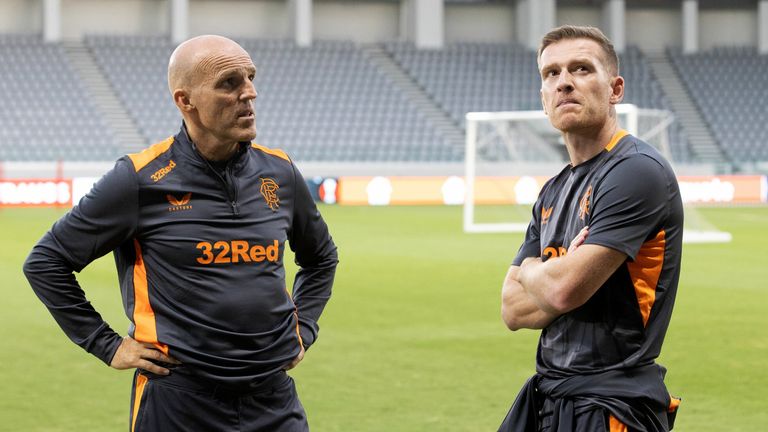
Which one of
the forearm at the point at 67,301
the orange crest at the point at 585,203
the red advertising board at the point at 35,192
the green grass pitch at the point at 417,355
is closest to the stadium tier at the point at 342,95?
the red advertising board at the point at 35,192

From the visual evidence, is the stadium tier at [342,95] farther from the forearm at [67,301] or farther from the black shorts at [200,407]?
the black shorts at [200,407]

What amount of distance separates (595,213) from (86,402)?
201 inches

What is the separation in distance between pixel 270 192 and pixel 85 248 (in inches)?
23.7

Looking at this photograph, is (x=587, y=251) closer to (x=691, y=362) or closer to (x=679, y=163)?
(x=691, y=362)

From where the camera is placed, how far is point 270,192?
3756 mm

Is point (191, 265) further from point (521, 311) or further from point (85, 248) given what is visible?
point (521, 311)

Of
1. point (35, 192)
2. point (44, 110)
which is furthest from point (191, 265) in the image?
point (44, 110)

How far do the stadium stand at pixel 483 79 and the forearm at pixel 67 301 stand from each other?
34.6m

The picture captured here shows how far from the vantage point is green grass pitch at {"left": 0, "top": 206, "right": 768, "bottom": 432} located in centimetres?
714

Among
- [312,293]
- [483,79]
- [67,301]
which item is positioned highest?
[67,301]

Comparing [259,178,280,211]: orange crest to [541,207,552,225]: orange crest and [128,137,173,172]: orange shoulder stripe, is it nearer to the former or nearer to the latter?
[128,137,173,172]: orange shoulder stripe

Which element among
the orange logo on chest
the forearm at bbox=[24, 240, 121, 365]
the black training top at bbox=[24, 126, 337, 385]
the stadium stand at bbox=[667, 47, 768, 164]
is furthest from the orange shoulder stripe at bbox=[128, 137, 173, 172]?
the stadium stand at bbox=[667, 47, 768, 164]

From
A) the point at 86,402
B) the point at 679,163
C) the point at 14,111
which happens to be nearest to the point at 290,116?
the point at 14,111

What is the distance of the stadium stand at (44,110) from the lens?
1294 inches
